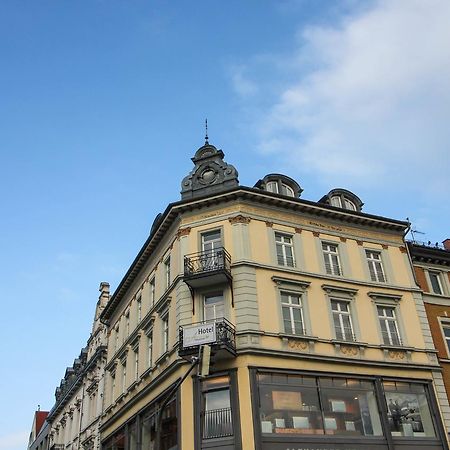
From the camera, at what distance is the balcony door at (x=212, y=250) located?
983 inches

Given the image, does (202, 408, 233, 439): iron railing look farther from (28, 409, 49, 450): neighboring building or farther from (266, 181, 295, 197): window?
(28, 409, 49, 450): neighboring building

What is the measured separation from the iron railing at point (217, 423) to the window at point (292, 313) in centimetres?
463

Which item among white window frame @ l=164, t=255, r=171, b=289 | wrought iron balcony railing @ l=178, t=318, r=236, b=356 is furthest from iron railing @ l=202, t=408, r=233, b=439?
white window frame @ l=164, t=255, r=171, b=289

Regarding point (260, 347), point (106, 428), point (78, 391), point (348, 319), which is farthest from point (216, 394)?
point (78, 391)

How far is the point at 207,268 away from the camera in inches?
981

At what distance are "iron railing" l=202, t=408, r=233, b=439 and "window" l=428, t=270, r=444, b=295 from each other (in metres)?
15.0

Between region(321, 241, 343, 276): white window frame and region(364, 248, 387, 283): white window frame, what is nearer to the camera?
region(321, 241, 343, 276): white window frame

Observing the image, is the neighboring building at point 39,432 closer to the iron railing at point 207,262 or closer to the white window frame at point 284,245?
the iron railing at point 207,262

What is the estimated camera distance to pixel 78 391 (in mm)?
47688

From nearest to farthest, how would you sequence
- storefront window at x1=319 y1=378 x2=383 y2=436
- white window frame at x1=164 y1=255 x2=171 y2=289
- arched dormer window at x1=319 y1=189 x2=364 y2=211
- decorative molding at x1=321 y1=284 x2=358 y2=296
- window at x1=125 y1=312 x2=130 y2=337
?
storefront window at x1=319 y1=378 x2=383 y2=436 < decorative molding at x1=321 y1=284 x2=358 y2=296 < white window frame at x1=164 y1=255 x2=171 y2=289 < arched dormer window at x1=319 y1=189 x2=364 y2=211 < window at x1=125 y1=312 x2=130 y2=337

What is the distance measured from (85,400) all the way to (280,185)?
26.1 m

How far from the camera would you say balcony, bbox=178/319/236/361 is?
22.1 meters

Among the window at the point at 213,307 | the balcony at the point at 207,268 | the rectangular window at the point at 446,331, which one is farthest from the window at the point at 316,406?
the rectangular window at the point at 446,331

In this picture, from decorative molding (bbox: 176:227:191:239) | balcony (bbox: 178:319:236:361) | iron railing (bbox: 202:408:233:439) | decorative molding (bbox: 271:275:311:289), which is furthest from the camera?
decorative molding (bbox: 176:227:191:239)
